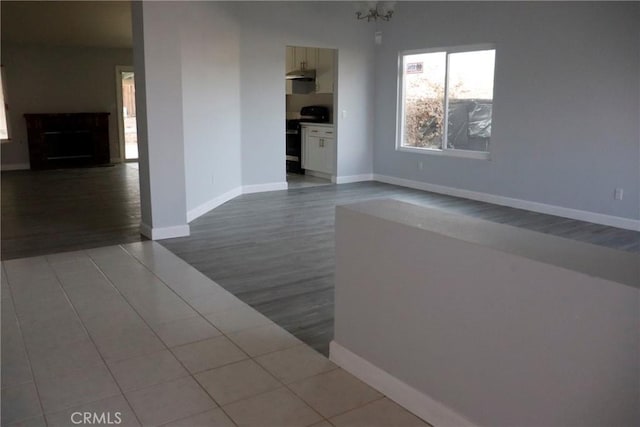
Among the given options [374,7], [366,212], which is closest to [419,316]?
[366,212]

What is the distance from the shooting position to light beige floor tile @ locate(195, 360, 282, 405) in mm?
2363

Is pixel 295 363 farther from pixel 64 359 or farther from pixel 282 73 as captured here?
pixel 282 73

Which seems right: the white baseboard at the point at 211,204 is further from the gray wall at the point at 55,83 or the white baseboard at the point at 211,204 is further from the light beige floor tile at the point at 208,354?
the gray wall at the point at 55,83

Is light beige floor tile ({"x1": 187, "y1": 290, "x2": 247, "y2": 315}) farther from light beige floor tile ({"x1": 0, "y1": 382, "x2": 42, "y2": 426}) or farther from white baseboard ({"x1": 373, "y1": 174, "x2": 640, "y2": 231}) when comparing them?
white baseboard ({"x1": 373, "y1": 174, "x2": 640, "y2": 231})

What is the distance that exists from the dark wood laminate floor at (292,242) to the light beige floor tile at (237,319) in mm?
75

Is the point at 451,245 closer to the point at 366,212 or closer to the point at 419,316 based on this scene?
the point at 419,316

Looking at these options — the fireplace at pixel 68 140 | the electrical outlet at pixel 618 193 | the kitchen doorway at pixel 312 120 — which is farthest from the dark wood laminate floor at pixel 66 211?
the electrical outlet at pixel 618 193

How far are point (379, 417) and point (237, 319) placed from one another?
1.29 metres

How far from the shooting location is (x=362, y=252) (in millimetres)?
2371

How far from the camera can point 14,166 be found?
10.2 metres

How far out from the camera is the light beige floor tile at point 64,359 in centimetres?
256

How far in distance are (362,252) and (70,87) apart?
10228mm

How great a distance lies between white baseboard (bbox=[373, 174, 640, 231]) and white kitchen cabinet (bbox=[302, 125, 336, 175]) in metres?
0.99

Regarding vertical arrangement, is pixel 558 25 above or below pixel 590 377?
above
